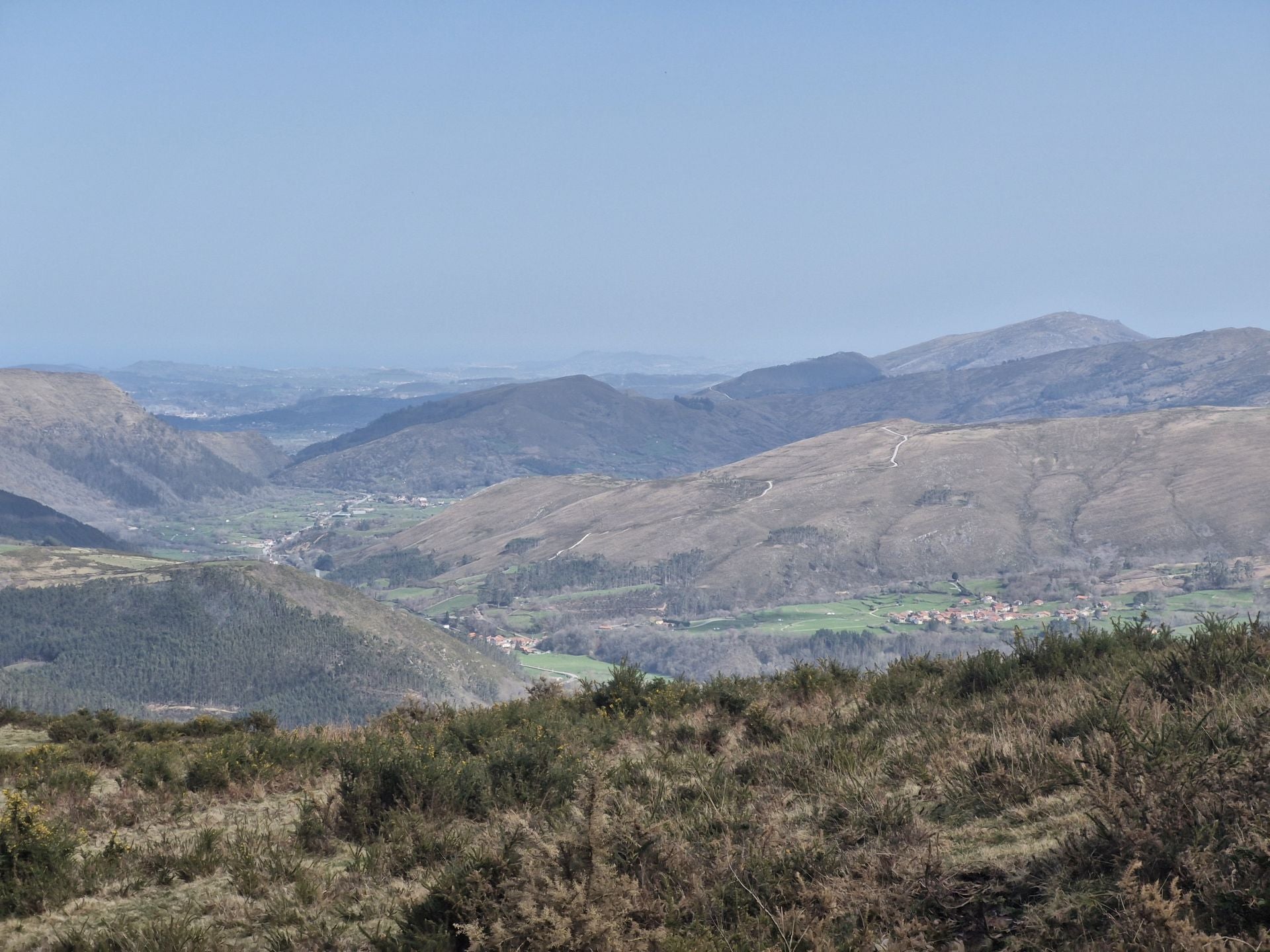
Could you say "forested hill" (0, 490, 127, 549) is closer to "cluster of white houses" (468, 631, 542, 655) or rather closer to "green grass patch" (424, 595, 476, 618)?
"green grass patch" (424, 595, 476, 618)

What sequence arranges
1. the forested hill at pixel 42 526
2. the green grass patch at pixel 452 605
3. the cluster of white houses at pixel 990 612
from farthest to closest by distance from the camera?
1. the forested hill at pixel 42 526
2. the green grass patch at pixel 452 605
3. the cluster of white houses at pixel 990 612

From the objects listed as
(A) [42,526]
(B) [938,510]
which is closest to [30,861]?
(B) [938,510]

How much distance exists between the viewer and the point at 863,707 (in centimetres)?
1217

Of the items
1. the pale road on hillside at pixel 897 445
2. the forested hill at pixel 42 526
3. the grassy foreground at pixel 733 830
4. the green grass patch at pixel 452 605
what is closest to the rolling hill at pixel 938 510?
the pale road on hillside at pixel 897 445

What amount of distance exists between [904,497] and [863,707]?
481 feet

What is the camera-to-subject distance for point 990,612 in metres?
104

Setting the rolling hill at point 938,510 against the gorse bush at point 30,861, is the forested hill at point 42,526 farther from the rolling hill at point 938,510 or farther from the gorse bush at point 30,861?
the gorse bush at point 30,861

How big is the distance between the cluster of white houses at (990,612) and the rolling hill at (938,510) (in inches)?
686

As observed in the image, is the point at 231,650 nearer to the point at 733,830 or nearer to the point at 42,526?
the point at 733,830

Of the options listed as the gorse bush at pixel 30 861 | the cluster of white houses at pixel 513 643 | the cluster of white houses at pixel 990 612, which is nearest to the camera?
the gorse bush at pixel 30 861

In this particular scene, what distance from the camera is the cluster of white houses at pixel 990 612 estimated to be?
98.6 m

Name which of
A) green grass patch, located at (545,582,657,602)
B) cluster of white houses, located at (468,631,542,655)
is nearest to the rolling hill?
green grass patch, located at (545,582,657,602)

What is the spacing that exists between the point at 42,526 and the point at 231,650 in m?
121

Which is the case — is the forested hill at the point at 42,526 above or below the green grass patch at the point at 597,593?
above
